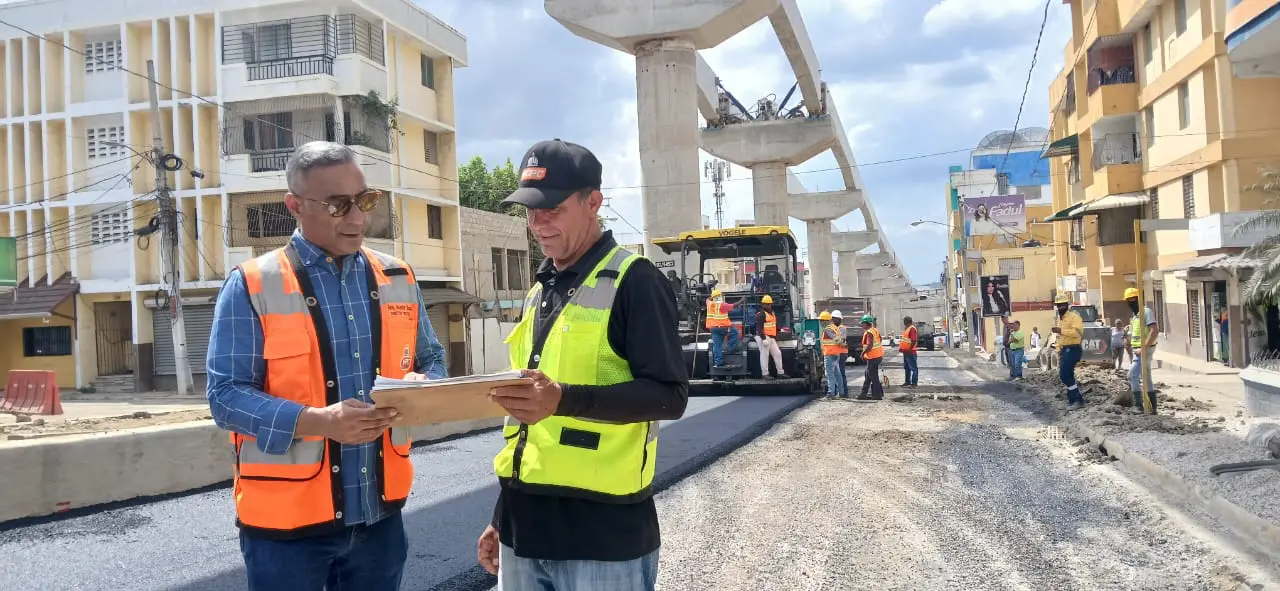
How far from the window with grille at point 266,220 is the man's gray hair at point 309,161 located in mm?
25160

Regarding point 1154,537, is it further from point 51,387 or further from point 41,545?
point 51,387

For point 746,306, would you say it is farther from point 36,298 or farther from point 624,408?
point 36,298

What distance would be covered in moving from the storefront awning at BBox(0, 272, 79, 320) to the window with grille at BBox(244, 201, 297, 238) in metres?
6.03

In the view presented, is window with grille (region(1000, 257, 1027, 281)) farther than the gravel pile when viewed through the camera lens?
Yes

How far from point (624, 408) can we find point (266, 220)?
86.7 feet

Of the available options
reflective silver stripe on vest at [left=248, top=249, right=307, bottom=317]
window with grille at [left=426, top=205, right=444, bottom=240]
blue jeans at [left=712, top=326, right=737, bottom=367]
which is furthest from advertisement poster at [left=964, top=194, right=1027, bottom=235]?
reflective silver stripe on vest at [left=248, top=249, right=307, bottom=317]

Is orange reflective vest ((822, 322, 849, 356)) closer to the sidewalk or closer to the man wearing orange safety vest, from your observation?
the man wearing orange safety vest

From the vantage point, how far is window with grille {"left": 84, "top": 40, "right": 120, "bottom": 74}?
28.0 meters

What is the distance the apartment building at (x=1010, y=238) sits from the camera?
4472 centimetres

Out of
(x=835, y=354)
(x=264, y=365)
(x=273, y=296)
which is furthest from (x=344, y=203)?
(x=835, y=354)

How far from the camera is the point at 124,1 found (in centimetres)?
2733

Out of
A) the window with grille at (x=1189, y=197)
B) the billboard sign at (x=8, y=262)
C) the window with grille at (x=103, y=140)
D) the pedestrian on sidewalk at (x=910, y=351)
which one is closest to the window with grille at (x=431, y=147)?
the window with grille at (x=103, y=140)

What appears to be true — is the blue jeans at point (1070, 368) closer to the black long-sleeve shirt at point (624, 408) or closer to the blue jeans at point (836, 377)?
the blue jeans at point (836, 377)

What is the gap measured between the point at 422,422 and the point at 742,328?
47.9ft
